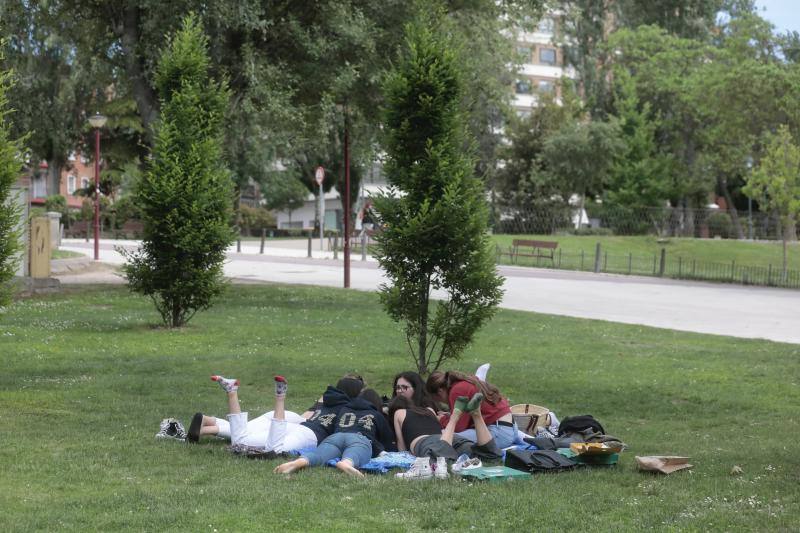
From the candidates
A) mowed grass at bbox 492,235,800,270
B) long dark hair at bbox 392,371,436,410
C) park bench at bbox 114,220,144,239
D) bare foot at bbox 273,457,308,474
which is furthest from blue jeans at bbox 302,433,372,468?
Result: park bench at bbox 114,220,144,239

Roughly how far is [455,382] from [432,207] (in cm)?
310

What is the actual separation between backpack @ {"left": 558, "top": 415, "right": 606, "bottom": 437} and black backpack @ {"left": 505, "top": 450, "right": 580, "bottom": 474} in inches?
36.1

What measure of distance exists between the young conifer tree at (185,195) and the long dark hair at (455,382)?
789 cm

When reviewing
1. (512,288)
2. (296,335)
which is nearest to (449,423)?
(296,335)

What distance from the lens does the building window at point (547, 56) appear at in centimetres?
8669

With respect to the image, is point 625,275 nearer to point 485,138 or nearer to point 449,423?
point 485,138

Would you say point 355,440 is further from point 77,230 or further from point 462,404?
point 77,230

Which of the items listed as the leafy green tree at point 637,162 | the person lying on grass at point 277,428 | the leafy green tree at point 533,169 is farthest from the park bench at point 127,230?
the person lying on grass at point 277,428

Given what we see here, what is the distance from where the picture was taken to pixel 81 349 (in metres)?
14.1

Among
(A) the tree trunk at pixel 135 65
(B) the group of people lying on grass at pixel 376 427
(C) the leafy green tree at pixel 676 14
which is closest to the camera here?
(B) the group of people lying on grass at pixel 376 427

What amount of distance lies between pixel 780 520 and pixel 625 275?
102 feet

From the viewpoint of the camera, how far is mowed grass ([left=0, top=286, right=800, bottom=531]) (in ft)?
20.1

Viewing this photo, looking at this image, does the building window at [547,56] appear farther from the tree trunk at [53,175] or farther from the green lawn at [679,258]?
the green lawn at [679,258]

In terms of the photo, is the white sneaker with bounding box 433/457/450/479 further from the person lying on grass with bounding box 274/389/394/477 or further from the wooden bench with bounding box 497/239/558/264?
the wooden bench with bounding box 497/239/558/264
